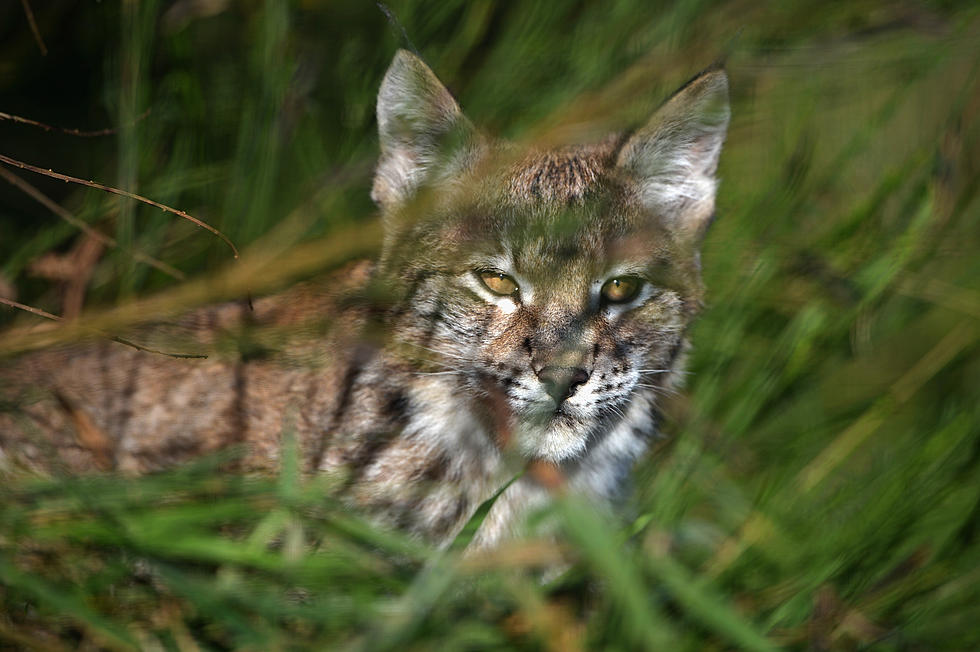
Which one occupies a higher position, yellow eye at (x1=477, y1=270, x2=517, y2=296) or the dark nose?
yellow eye at (x1=477, y1=270, x2=517, y2=296)

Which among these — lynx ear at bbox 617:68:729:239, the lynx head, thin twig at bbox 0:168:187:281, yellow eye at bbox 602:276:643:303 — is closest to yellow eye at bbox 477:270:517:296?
the lynx head

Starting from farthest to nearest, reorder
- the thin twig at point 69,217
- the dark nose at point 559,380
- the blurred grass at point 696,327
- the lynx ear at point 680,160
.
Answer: the lynx ear at point 680,160 < the dark nose at point 559,380 < the thin twig at point 69,217 < the blurred grass at point 696,327

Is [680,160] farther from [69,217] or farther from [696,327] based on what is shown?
[69,217]

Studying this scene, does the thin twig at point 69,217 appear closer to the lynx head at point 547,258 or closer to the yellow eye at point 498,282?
the lynx head at point 547,258

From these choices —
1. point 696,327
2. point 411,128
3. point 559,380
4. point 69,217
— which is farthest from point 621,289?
point 69,217

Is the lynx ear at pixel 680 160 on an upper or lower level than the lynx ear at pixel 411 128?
upper

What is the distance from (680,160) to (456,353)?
2.20 feet

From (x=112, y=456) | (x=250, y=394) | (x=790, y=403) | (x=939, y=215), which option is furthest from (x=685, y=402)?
(x=112, y=456)

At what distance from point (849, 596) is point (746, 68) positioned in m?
0.85

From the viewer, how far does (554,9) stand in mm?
1726

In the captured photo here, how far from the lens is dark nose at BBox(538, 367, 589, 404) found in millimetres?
1740

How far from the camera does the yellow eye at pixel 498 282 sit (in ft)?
6.26

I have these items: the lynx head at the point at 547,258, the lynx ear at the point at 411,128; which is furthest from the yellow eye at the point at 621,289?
the lynx ear at the point at 411,128

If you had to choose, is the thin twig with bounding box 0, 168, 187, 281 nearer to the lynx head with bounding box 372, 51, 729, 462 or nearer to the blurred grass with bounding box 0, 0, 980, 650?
the blurred grass with bounding box 0, 0, 980, 650
